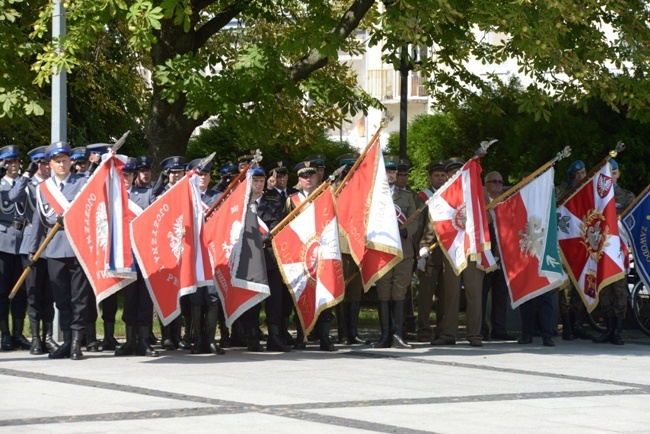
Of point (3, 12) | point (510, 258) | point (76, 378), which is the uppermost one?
point (3, 12)

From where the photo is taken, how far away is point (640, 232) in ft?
53.9

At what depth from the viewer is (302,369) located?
12344 millimetres

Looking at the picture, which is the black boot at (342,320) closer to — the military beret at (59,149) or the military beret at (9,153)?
the military beret at (59,149)

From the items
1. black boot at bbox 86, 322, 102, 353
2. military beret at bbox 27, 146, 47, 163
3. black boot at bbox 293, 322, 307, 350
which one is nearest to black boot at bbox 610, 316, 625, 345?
black boot at bbox 293, 322, 307, 350

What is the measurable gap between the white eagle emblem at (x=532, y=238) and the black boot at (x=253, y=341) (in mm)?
3382

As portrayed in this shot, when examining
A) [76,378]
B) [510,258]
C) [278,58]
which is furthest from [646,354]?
[76,378]

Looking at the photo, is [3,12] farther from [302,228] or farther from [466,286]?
[466,286]

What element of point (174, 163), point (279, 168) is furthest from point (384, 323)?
point (174, 163)

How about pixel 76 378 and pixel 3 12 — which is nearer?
pixel 76 378

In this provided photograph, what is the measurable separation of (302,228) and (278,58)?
2552mm

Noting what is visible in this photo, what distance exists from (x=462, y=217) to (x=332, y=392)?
5061mm

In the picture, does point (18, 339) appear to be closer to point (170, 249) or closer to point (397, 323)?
point (170, 249)

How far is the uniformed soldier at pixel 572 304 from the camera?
16469 mm

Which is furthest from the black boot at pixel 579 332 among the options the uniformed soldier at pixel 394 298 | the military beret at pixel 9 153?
the military beret at pixel 9 153
